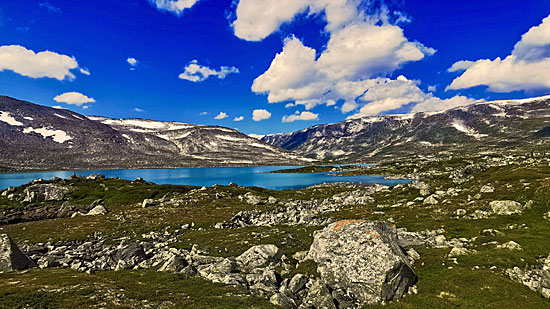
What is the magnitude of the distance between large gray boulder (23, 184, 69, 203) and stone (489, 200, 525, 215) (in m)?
129

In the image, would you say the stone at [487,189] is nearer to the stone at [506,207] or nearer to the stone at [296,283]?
the stone at [506,207]

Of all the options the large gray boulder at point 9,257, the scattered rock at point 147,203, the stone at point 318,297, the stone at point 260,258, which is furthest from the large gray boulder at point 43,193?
the stone at point 318,297

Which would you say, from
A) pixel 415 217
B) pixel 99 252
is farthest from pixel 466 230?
pixel 99 252

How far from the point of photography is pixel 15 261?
32.2 m

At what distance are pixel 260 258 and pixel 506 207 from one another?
42187mm

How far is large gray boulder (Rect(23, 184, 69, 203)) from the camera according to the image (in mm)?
96812

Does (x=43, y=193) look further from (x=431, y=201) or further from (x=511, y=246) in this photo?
(x=511, y=246)

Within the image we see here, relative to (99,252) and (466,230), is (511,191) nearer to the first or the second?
(466,230)

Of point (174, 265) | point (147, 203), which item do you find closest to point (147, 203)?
point (147, 203)

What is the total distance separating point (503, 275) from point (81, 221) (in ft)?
266

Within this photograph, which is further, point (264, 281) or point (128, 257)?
point (128, 257)

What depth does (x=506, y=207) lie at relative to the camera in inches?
1742

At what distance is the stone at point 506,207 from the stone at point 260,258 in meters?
38.2

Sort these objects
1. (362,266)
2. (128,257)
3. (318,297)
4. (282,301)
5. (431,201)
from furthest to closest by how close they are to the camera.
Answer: (431,201)
(128,257)
(362,266)
(318,297)
(282,301)
